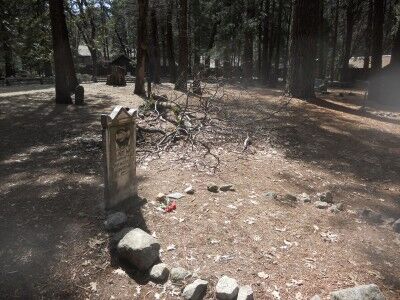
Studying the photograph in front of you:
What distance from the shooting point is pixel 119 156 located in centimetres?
520

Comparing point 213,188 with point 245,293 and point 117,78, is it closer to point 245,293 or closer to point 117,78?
point 245,293

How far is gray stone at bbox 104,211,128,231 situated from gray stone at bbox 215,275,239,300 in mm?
1670

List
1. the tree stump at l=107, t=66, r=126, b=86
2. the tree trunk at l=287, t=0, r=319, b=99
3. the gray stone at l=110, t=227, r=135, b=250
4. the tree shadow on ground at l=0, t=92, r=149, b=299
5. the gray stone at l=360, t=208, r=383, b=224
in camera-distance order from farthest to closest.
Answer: the tree stump at l=107, t=66, r=126, b=86, the tree trunk at l=287, t=0, r=319, b=99, the gray stone at l=360, t=208, r=383, b=224, the gray stone at l=110, t=227, r=135, b=250, the tree shadow on ground at l=0, t=92, r=149, b=299

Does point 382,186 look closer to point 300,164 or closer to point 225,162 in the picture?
point 300,164

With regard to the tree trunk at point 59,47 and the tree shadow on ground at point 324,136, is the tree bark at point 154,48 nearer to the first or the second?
the tree trunk at point 59,47

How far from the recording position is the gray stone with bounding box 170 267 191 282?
3951 millimetres

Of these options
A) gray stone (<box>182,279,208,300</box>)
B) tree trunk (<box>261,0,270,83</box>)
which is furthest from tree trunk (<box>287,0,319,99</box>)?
tree trunk (<box>261,0,270,83</box>)

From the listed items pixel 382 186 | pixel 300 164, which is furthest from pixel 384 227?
pixel 300 164

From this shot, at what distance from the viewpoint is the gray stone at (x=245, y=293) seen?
359 centimetres

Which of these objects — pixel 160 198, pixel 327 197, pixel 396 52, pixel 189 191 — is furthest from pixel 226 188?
pixel 396 52

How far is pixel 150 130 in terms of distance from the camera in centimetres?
898

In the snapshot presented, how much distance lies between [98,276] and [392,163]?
657 centimetres

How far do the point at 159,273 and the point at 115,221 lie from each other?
1153 mm

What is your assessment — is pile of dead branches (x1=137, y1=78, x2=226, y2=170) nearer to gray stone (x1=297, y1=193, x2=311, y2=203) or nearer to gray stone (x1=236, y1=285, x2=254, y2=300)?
gray stone (x1=297, y1=193, x2=311, y2=203)
